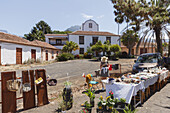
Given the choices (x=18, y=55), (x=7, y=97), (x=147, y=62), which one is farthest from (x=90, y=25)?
(x=7, y=97)

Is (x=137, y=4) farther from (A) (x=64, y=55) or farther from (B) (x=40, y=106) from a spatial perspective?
(A) (x=64, y=55)

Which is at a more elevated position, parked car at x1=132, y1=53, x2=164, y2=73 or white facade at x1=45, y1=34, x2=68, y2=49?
white facade at x1=45, y1=34, x2=68, y2=49

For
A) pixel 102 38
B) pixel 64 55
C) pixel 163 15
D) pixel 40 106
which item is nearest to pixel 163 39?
pixel 163 15

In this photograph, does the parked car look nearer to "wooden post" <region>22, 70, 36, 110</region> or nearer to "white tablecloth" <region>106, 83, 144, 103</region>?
"white tablecloth" <region>106, 83, 144, 103</region>

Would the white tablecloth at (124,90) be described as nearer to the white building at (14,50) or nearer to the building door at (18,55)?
the white building at (14,50)

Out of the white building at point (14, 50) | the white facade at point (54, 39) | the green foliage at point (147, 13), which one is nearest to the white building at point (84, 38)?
the white facade at point (54, 39)

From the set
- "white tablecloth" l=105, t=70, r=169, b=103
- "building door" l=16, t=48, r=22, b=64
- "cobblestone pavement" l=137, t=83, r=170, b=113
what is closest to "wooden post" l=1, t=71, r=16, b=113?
"white tablecloth" l=105, t=70, r=169, b=103

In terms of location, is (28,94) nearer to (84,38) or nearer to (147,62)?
(147,62)

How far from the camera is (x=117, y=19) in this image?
13164 mm

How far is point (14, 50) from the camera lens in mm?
16844

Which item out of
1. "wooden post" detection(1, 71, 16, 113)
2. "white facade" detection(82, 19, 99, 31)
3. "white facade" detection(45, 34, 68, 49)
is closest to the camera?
"wooden post" detection(1, 71, 16, 113)

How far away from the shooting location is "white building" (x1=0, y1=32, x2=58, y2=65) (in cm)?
1507

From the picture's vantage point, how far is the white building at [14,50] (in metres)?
15.1

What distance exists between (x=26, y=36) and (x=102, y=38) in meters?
25.3
